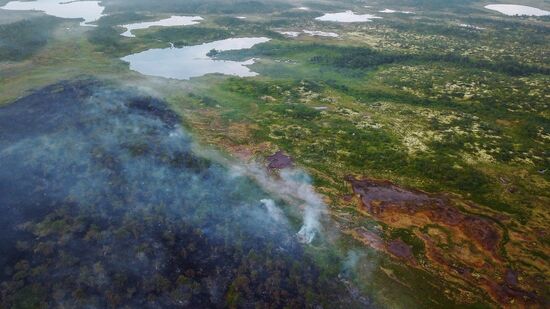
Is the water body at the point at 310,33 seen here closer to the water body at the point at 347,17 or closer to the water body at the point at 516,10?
the water body at the point at 347,17

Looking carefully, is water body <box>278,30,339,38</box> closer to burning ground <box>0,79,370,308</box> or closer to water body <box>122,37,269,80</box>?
water body <box>122,37,269,80</box>

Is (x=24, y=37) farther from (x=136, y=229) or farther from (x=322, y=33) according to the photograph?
(x=136, y=229)

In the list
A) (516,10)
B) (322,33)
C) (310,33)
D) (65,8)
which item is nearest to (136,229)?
(310,33)

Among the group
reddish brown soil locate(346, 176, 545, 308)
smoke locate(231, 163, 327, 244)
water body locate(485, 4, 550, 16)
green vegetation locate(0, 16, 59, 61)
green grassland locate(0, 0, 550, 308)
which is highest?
water body locate(485, 4, 550, 16)

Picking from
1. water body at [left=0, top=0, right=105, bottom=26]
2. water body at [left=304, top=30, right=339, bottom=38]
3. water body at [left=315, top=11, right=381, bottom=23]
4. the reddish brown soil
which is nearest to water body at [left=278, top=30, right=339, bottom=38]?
water body at [left=304, top=30, right=339, bottom=38]

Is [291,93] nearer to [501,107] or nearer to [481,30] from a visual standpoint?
[501,107]
